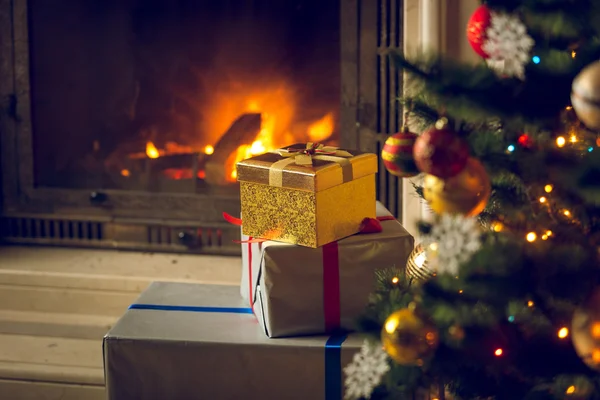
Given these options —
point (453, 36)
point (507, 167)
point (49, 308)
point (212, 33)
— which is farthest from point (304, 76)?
point (507, 167)

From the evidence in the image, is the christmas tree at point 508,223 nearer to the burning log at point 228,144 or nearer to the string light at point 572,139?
the string light at point 572,139

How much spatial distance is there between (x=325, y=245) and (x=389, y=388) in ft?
1.51

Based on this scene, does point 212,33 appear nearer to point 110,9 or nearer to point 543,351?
point 110,9

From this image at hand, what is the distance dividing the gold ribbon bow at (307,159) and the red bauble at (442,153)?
0.56 m

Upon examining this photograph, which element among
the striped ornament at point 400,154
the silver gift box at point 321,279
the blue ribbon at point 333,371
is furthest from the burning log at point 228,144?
the striped ornament at point 400,154

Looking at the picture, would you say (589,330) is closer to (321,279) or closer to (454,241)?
(454,241)

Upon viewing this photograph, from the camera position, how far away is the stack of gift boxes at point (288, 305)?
5.15ft

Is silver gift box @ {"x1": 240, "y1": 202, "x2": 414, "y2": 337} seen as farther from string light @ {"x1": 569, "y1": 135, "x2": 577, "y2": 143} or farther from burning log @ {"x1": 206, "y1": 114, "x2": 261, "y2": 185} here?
burning log @ {"x1": 206, "y1": 114, "x2": 261, "y2": 185}

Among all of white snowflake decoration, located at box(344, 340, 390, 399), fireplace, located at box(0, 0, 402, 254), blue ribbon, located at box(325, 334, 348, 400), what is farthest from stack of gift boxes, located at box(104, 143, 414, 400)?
fireplace, located at box(0, 0, 402, 254)

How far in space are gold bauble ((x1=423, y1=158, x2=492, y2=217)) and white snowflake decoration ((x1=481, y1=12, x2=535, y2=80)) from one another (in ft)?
0.38

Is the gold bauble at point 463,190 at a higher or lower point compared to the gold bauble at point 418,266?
higher

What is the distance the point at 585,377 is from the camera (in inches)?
42.4

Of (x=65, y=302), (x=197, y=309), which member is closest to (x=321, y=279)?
(x=197, y=309)

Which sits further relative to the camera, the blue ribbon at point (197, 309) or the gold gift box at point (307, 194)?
the blue ribbon at point (197, 309)
